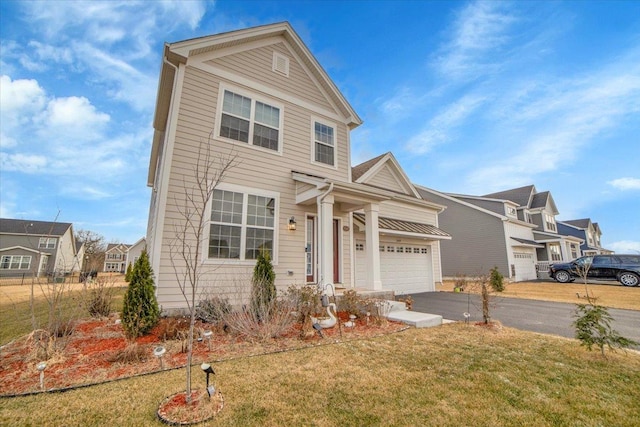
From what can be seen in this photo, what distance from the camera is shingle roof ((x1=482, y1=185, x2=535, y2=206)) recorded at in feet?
83.5

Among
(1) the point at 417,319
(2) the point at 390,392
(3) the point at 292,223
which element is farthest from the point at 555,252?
(2) the point at 390,392

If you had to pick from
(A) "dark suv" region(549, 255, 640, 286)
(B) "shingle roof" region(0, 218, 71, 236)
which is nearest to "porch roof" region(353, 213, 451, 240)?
(A) "dark suv" region(549, 255, 640, 286)

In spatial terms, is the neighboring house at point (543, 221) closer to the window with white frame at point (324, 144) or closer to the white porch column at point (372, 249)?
the white porch column at point (372, 249)

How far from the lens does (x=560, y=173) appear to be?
74.9 ft

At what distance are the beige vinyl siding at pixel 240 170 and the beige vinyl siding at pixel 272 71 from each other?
55 cm

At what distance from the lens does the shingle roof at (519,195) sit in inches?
1002

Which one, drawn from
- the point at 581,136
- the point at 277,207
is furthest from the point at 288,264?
the point at 581,136

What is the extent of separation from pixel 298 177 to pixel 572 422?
7.18 metres

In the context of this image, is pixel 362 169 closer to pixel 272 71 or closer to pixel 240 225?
pixel 272 71

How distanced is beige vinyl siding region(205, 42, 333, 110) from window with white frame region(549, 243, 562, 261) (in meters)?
25.3

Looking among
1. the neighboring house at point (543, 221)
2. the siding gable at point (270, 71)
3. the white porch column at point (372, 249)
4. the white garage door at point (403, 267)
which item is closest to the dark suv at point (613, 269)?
the neighboring house at point (543, 221)

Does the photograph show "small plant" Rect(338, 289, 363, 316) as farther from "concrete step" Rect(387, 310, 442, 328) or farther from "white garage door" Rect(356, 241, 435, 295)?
"white garage door" Rect(356, 241, 435, 295)

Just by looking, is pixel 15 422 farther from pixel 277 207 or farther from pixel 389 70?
pixel 389 70

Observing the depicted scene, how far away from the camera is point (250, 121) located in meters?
8.16
